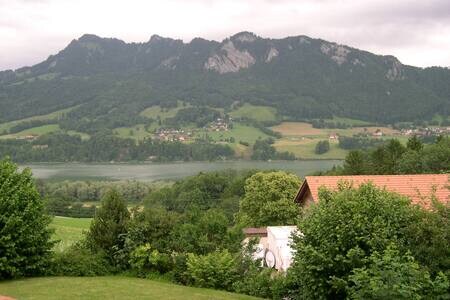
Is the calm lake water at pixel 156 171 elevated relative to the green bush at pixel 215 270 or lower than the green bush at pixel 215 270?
lower

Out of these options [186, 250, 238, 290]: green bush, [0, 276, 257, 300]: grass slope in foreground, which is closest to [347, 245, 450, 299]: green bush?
[0, 276, 257, 300]: grass slope in foreground

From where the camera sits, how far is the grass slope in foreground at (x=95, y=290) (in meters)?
14.4

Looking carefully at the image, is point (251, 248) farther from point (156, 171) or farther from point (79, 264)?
point (156, 171)

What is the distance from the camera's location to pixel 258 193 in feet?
132

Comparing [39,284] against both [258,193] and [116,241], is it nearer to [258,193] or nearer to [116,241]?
[116,241]

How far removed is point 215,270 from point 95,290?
13.5 feet

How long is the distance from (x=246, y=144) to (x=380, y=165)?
13021 cm

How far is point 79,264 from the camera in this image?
63.2 ft

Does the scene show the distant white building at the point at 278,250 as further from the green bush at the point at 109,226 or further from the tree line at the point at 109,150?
the tree line at the point at 109,150

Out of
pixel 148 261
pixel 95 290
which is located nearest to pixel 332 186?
pixel 148 261

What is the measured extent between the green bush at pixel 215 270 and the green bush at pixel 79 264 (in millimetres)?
3962

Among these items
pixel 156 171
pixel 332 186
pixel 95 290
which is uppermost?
pixel 332 186

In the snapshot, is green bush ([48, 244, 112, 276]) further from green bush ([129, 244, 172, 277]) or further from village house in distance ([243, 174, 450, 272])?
village house in distance ([243, 174, 450, 272])

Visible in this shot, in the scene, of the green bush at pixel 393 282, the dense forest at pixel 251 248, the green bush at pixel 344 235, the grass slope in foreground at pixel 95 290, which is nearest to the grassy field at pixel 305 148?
the dense forest at pixel 251 248
